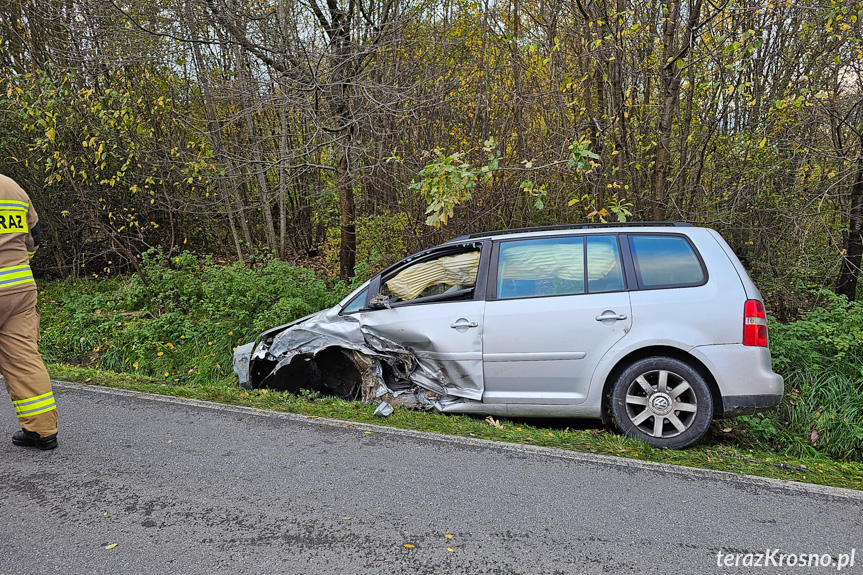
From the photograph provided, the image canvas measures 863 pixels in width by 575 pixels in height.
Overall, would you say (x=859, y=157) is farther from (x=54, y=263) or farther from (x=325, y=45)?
(x=54, y=263)

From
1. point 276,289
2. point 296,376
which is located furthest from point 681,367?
point 276,289

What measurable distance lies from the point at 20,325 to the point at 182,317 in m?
4.08

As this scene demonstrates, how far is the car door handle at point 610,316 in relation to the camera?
174 inches

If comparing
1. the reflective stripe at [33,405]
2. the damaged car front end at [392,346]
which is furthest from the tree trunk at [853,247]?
the reflective stripe at [33,405]

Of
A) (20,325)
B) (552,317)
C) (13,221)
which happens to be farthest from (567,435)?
(13,221)

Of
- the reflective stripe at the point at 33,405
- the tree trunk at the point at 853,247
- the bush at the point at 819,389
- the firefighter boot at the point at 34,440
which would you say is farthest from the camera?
the tree trunk at the point at 853,247

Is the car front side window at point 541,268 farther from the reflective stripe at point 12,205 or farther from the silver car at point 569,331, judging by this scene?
the reflective stripe at point 12,205

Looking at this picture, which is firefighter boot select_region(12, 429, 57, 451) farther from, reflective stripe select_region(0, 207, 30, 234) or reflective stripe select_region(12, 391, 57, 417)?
reflective stripe select_region(0, 207, 30, 234)

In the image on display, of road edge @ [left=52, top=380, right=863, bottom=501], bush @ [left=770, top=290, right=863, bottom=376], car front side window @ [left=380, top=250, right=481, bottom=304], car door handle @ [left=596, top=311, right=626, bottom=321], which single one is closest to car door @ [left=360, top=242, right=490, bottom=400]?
car front side window @ [left=380, top=250, right=481, bottom=304]

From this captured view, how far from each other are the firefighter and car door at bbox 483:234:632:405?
330 cm

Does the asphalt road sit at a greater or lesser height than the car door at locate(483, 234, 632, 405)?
lesser

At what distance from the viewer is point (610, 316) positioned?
14.6 ft

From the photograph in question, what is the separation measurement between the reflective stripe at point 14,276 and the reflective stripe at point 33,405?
799 mm

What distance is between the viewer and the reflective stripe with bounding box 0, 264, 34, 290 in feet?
12.7
